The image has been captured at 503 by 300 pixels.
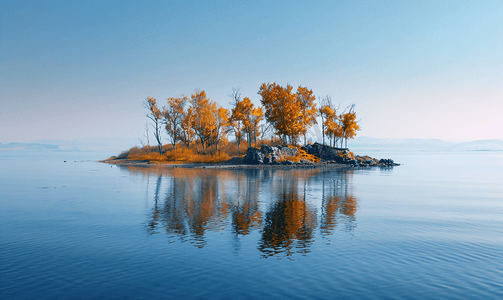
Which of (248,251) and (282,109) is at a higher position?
(282,109)

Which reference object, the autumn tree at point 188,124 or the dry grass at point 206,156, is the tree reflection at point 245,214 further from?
the autumn tree at point 188,124

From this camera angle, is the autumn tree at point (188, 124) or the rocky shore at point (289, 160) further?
the autumn tree at point (188, 124)

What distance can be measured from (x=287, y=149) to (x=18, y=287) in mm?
67968

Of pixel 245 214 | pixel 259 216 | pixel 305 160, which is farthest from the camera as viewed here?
pixel 305 160

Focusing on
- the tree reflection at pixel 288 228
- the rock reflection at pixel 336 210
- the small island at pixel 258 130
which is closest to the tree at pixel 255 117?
the small island at pixel 258 130

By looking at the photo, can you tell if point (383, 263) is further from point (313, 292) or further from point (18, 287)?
point (18, 287)

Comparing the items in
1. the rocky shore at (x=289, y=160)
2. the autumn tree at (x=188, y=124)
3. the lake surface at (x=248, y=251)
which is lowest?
Result: the lake surface at (x=248, y=251)

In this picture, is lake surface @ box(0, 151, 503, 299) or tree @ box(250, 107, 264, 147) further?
tree @ box(250, 107, 264, 147)

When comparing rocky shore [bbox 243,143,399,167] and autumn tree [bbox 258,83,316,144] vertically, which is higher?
autumn tree [bbox 258,83,316,144]

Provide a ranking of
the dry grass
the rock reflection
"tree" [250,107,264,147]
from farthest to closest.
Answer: "tree" [250,107,264,147] < the dry grass < the rock reflection

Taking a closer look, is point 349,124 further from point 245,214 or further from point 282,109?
point 245,214

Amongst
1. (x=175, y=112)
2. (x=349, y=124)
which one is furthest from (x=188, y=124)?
(x=349, y=124)

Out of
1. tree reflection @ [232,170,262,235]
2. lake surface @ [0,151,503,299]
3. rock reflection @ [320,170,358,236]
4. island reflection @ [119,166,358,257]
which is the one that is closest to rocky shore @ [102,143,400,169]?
rock reflection @ [320,170,358,236]

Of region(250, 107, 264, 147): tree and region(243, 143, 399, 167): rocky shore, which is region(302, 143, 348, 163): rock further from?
region(250, 107, 264, 147): tree
